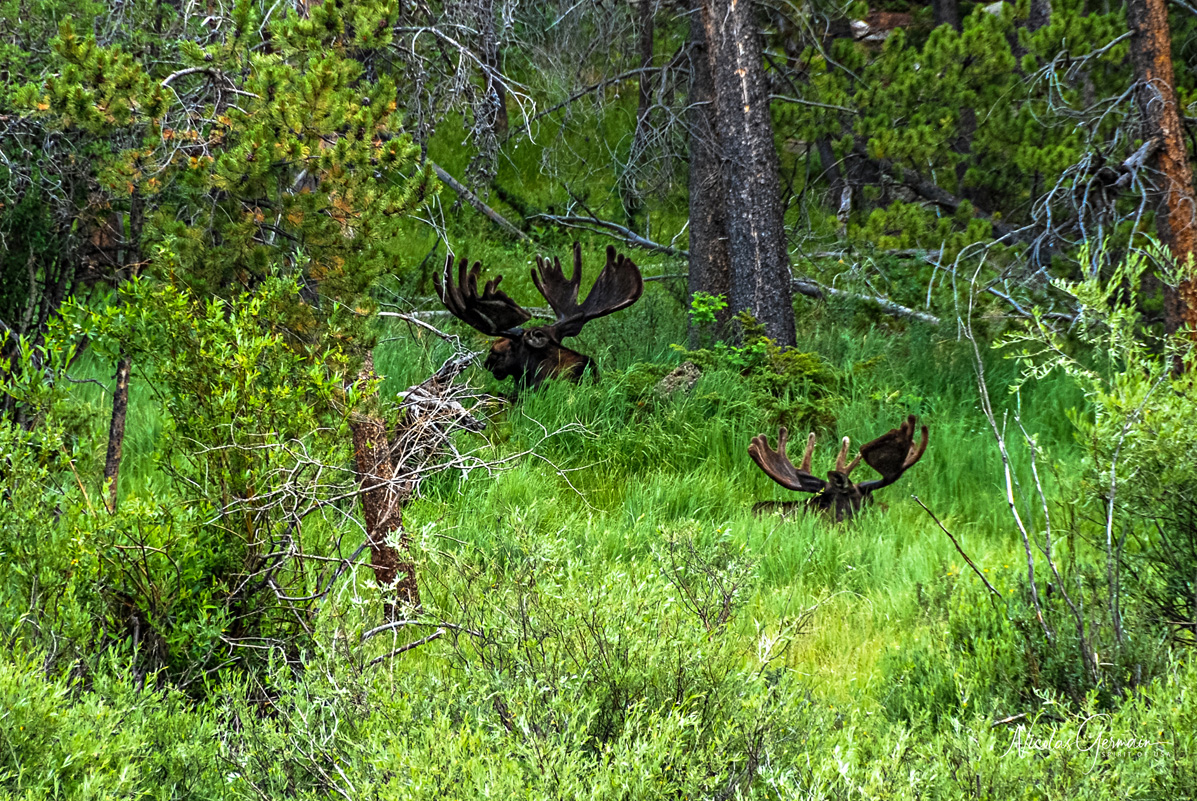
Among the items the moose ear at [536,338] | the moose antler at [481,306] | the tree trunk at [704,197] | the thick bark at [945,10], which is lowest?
the moose ear at [536,338]

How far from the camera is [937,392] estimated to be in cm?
884

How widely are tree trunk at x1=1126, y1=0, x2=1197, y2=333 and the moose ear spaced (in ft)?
15.8

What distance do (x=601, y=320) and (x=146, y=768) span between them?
7.89 metres

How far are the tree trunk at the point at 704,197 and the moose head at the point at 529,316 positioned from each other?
1140 mm

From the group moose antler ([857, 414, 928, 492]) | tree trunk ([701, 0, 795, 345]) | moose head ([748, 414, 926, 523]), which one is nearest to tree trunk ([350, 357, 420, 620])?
moose head ([748, 414, 926, 523])

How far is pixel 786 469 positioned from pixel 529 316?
3072 millimetres

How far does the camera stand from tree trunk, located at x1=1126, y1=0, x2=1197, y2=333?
7.38 meters

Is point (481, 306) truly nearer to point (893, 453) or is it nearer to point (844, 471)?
point (844, 471)

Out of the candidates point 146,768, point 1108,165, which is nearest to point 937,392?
point 1108,165

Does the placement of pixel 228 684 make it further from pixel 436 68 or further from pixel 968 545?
pixel 436 68

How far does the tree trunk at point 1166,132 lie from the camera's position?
24.2 feet

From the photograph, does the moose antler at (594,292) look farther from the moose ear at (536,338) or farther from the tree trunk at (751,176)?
the tree trunk at (751,176)

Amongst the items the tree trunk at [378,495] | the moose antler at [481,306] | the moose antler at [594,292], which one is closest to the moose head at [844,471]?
the tree trunk at [378,495]

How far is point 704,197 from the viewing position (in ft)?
32.3
